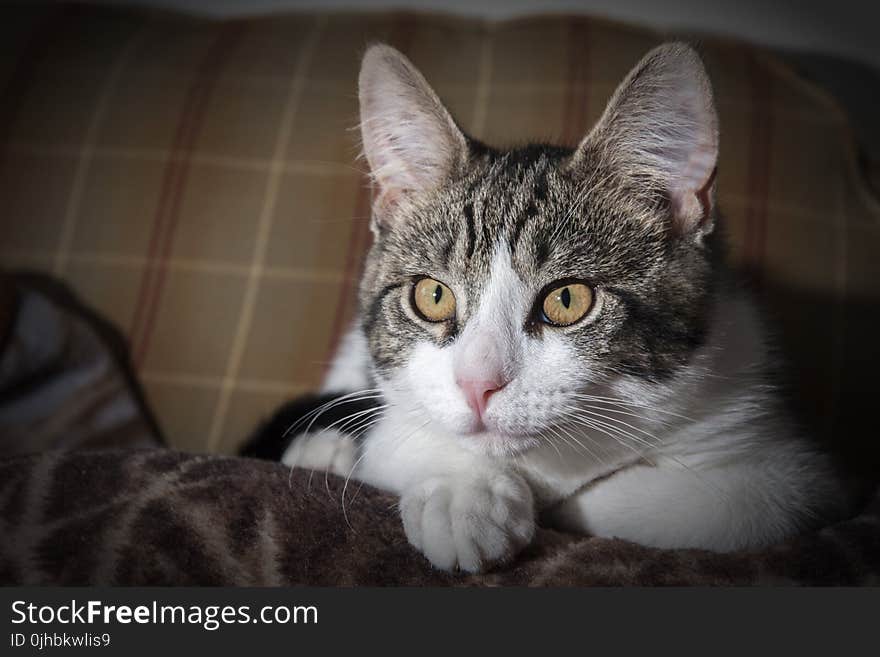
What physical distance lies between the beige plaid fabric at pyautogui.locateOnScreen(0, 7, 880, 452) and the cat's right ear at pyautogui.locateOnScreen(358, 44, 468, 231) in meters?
0.47

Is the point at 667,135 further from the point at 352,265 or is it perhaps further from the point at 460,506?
the point at 352,265

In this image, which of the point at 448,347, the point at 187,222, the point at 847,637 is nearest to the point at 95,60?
the point at 187,222

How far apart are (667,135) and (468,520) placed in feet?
1.67

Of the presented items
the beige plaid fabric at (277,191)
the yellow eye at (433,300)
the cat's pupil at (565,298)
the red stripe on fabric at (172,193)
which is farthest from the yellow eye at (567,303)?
the red stripe on fabric at (172,193)

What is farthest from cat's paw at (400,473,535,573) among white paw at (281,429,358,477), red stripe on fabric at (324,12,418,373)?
red stripe on fabric at (324,12,418,373)

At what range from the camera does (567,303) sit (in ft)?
2.57

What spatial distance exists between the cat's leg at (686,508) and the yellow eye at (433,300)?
28 centimetres

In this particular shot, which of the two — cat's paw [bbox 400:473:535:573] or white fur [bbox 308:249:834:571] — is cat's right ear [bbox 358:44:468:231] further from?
cat's paw [bbox 400:473:535:573]

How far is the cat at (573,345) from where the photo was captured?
729 mm

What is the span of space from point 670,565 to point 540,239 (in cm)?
37

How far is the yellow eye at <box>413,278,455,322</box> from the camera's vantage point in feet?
2.69

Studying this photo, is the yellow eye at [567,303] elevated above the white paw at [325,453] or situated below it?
above

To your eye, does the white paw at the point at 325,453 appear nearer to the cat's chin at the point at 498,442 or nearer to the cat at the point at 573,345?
the cat at the point at 573,345

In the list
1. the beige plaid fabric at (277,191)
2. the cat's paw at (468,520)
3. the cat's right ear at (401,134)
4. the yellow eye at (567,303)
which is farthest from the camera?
the beige plaid fabric at (277,191)
